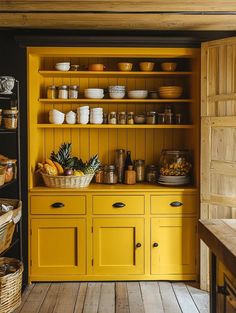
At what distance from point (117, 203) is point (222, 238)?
6.87 ft

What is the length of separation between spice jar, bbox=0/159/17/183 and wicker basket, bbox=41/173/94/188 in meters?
0.49

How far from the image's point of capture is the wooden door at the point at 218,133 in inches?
166

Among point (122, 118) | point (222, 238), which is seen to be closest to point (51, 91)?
point (122, 118)

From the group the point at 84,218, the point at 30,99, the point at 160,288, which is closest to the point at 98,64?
the point at 30,99

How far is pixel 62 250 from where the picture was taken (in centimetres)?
461

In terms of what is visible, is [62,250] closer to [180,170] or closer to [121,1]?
[180,170]

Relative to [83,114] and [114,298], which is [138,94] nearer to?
[83,114]

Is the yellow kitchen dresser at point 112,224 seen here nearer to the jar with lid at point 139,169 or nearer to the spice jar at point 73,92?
the spice jar at point 73,92

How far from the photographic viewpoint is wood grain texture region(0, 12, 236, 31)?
13.2 feet

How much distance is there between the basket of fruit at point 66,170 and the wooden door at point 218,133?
3.56ft

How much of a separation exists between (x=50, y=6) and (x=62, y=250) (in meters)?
2.20

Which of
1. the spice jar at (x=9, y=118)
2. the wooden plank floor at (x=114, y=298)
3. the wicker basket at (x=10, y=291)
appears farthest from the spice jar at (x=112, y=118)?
the wicker basket at (x=10, y=291)

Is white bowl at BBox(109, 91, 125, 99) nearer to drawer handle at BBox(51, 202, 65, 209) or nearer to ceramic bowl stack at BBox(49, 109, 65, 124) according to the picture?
ceramic bowl stack at BBox(49, 109, 65, 124)

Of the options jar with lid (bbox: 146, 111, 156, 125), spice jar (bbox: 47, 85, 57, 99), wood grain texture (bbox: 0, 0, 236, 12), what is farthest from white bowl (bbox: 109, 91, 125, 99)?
wood grain texture (bbox: 0, 0, 236, 12)
